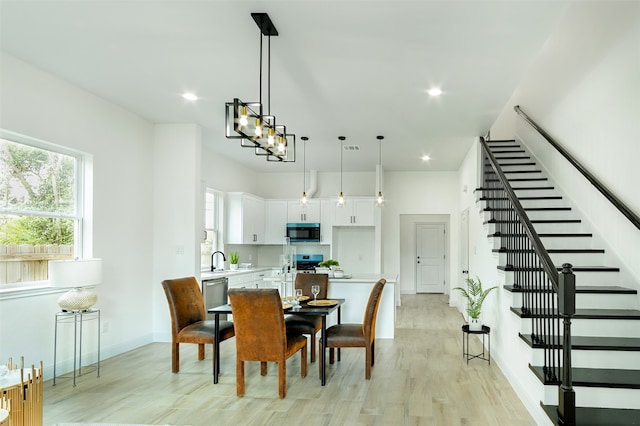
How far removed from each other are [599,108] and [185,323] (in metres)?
4.77

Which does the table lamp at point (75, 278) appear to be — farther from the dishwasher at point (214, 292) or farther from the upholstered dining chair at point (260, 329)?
the dishwasher at point (214, 292)

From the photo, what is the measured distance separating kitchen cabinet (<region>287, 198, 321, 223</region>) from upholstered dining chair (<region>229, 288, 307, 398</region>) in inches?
→ 240

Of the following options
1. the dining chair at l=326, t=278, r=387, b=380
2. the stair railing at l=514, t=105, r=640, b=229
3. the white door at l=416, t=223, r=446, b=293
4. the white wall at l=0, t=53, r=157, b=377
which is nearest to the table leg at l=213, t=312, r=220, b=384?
the dining chair at l=326, t=278, r=387, b=380

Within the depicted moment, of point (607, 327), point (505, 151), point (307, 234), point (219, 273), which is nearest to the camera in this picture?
point (607, 327)

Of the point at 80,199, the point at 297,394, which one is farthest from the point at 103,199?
the point at 297,394

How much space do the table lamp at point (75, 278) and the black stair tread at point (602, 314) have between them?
3.98 meters

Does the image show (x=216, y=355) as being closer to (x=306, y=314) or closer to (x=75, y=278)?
(x=306, y=314)

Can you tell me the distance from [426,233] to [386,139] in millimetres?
5799

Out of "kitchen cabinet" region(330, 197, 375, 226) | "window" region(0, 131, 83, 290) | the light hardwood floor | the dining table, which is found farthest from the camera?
"kitchen cabinet" region(330, 197, 375, 226)

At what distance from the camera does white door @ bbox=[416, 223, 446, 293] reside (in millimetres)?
12750

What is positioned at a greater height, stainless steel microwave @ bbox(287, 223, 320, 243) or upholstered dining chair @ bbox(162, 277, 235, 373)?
stainless steel microwave @ bbox(287, 223, 320, 243)

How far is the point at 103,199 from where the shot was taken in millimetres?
5531

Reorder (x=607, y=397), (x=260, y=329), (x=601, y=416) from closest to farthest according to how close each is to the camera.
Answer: (x=601, y=416) → (x=607, y=397) → (x=260, y=329)

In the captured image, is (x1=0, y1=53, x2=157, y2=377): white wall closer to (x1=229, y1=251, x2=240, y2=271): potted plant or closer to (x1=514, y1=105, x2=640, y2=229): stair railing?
(x1=229, y1=251, x2=240, y2=271): potted plant
